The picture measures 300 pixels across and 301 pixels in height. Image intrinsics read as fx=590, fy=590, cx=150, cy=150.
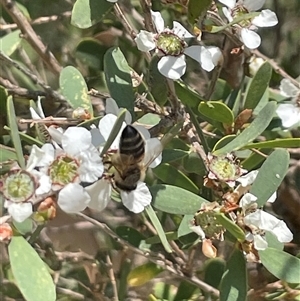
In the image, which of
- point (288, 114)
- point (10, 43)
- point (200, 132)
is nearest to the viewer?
point (200, 132)

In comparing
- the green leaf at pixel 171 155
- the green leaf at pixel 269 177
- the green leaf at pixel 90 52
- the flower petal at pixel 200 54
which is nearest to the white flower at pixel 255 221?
the green leaf at pixel 269 177

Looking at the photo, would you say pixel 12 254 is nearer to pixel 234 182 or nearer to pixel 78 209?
pixel 78 209

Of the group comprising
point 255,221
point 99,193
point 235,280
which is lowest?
point 235,280

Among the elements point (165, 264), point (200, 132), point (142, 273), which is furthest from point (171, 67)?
point (142, 273)

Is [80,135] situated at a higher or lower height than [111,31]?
higher

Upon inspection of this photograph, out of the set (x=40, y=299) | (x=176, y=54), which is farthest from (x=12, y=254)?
(x=176, y=54)

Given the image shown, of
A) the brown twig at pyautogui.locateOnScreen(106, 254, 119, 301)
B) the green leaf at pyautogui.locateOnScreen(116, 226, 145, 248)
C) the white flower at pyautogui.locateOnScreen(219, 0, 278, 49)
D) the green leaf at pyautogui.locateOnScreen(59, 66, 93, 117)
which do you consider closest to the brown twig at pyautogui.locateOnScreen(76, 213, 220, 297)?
the green leaf at pyautogui.locateOnScreen(116, 226, 145, 248)

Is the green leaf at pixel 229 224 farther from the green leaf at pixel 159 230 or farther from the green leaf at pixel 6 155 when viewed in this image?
the green leaf at pixel 6 155

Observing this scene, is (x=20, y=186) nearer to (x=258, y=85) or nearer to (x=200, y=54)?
(x=200, y=54)
